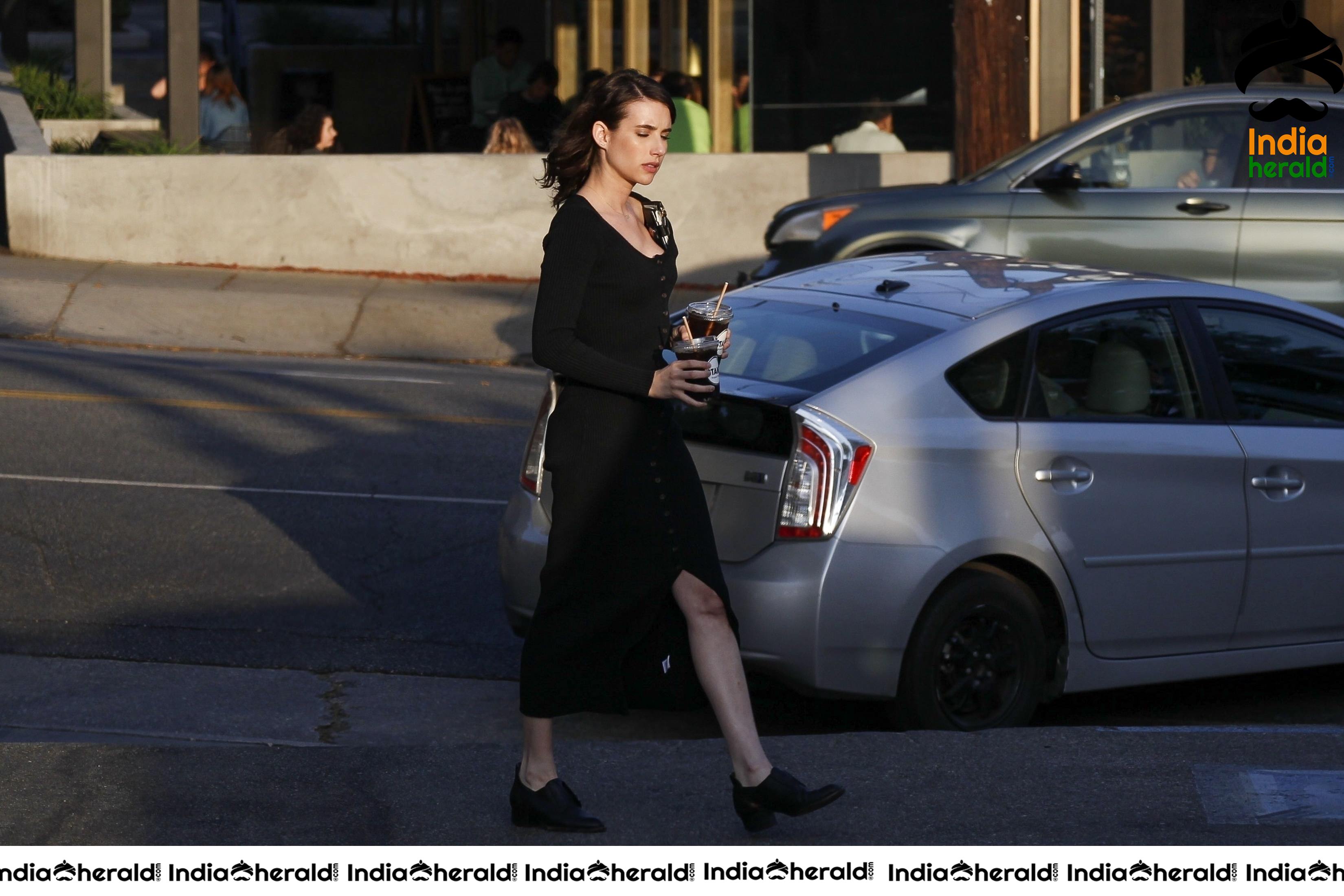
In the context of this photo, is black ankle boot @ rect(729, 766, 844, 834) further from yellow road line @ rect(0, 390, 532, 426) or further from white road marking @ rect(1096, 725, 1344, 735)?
yellow road line @ rect(0, 390, 532, 426)

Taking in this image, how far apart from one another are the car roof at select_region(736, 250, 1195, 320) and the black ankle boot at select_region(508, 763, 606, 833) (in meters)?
2.28

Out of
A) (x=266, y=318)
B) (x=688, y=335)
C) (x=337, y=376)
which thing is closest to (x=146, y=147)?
(x=266, y=318)

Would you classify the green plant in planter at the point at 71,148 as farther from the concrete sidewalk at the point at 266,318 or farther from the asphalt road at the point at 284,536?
the asphalt road at the point at 284,536

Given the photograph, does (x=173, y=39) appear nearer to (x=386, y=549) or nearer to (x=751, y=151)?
(x=751, y=151)

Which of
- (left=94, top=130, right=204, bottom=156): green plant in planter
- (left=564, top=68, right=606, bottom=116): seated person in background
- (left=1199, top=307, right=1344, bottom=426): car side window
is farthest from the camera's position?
(left=564, top=68, right=606, bottom=116): seated person in background

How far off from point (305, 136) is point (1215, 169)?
9.63 meters

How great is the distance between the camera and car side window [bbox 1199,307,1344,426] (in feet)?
21.4

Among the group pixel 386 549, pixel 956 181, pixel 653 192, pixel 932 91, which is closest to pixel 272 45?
pixel 932 91

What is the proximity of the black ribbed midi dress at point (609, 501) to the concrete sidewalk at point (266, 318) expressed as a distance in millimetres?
10028

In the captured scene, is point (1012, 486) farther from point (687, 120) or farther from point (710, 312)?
point (687, 120)

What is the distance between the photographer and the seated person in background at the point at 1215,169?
11.6 metres

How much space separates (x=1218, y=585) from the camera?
20.6ft

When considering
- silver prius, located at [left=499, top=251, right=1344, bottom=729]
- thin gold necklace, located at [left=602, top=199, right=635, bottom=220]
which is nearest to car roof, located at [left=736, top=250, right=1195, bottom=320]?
silver prius, located at [left=499, top=251, right=1344, bottom=729]

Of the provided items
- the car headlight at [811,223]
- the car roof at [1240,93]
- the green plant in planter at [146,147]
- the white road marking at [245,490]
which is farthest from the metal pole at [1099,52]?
the white road marking at [245,490]
